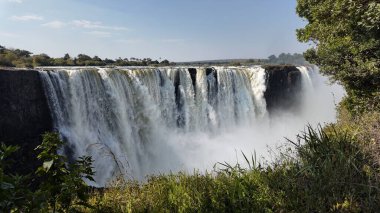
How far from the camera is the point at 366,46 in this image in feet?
28.4

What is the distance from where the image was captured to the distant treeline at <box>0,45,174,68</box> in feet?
62.2

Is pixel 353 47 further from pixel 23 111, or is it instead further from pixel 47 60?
pixel 47 60

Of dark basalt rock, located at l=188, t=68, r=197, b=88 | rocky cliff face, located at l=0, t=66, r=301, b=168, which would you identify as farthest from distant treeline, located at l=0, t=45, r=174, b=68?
dark basalt rock, located at l=188, t=68, r=197, b=88

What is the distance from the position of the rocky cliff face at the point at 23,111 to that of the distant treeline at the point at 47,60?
18.9 ft

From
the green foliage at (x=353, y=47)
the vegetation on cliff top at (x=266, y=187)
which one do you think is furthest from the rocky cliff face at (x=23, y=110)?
the green foliage at (x=353, y=47)

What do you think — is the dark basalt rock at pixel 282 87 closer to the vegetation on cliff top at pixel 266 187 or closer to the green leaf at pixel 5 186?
the vegetation on cliff top at pixel 266 187

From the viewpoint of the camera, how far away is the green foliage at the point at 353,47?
8.10 meters

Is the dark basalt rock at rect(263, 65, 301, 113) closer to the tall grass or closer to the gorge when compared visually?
the gorge

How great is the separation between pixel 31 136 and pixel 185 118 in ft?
29.0

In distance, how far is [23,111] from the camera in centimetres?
1235

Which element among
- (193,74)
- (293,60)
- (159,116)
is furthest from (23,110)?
(293,60)

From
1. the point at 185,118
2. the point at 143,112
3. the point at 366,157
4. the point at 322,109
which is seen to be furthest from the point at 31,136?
the point at 322,109

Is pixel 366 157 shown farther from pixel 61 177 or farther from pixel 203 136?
pixel 203 136

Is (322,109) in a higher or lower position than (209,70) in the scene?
lower
